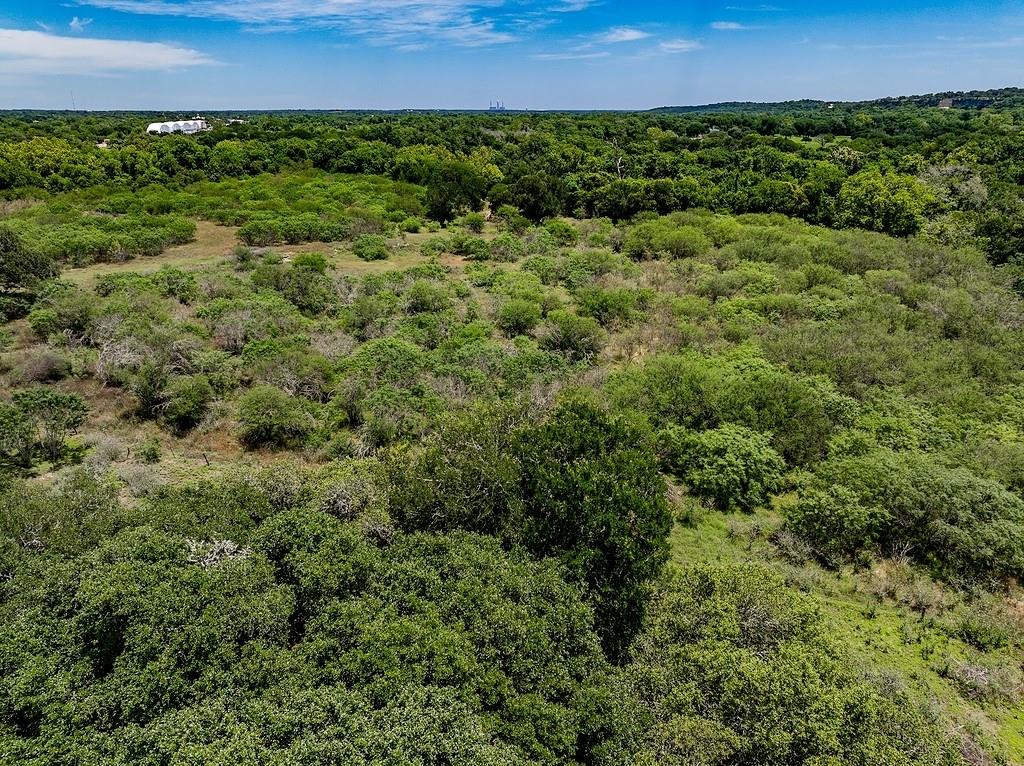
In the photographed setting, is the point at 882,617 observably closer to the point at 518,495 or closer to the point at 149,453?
the point at 518,495

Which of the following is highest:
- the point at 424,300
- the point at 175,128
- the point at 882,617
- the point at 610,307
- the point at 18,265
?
the point at 175,128

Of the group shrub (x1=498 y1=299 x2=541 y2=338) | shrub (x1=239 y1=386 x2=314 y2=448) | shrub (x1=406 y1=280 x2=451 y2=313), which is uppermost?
shrub (x1=406 y1=280 x2=451 y2=313)

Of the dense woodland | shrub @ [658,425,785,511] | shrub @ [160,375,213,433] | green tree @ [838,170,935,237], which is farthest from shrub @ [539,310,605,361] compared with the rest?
green tree @ [838,170,935,237]

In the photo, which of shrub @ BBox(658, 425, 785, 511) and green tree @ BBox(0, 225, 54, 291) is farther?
green tree @ BBox(0, 225, 54, 291)

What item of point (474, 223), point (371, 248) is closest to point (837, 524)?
point (371, 248)

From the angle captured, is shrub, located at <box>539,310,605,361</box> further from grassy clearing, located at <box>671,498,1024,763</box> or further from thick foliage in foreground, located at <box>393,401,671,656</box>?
thick foliage in foreground, located at <box>393,401,671,656</box>

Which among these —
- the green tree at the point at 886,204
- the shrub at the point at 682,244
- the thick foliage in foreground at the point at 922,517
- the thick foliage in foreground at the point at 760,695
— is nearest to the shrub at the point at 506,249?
the shrub at the point at 682,244
